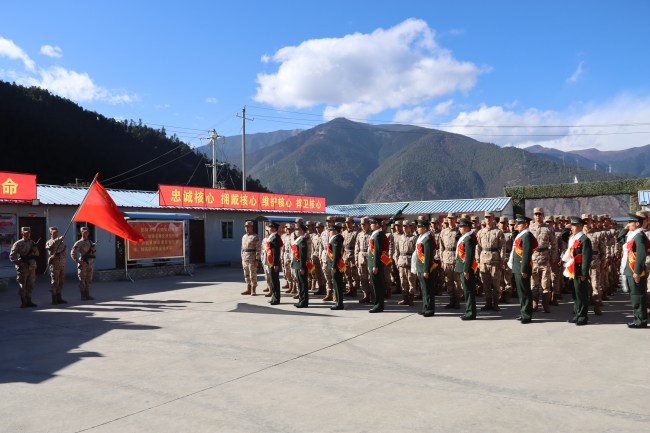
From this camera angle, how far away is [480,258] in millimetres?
9117

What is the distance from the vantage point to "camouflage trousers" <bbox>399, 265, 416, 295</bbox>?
10.0 m

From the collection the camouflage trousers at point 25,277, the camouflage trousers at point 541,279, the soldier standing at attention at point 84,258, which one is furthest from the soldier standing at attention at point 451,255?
the camouflage trousers at point 25,277

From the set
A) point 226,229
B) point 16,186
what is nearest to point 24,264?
point 16,186

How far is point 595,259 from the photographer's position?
9430mm

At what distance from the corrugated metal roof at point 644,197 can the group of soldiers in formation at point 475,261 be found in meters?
18.4

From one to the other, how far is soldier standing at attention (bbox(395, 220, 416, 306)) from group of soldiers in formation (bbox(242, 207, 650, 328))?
21 millimetres

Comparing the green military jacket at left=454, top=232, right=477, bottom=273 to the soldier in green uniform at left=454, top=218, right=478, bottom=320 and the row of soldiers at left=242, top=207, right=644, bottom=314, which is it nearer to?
the soldier in green uniform at left=454, top=218, right=478, bottom=320

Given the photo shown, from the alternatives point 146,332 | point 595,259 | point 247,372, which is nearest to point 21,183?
point 146,332

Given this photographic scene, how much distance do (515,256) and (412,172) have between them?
136m

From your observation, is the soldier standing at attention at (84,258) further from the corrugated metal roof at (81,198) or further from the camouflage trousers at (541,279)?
the camouflage trousers at (541,279)

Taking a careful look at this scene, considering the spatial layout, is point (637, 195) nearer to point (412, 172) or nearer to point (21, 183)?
point (21, 183)

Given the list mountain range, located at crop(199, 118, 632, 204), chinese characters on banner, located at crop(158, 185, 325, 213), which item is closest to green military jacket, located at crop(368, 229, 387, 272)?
chinese characters on banner, located at crop(158, 185, 325, 213)

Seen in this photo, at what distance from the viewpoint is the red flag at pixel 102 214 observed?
10.8m

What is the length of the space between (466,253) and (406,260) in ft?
7.44
